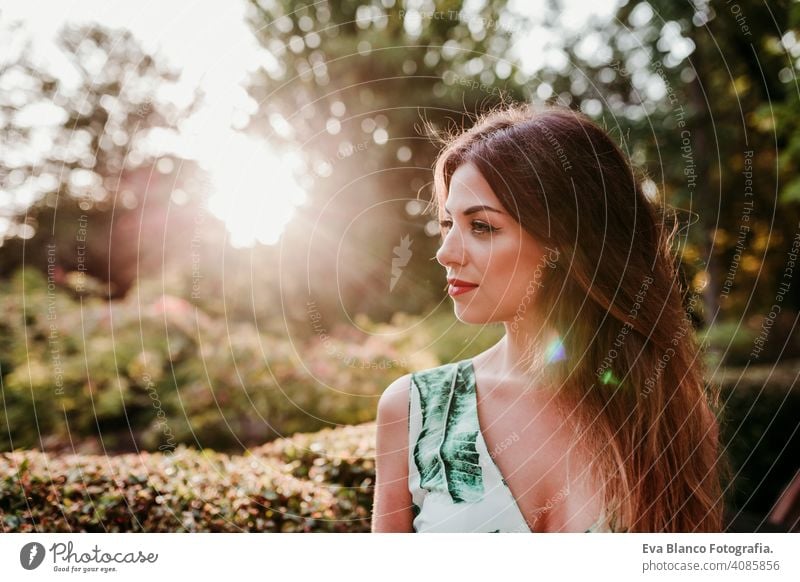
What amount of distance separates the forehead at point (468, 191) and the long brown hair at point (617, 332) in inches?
2.0

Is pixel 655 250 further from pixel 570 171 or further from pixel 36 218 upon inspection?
pixel 36 218

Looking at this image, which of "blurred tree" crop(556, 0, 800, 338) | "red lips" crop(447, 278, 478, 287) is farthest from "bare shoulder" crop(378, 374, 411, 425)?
"blurred tree" crop(556, 0, 800, 338)

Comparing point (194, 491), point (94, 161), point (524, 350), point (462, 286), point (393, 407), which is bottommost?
point (194, 491)

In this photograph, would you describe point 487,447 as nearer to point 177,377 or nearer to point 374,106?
point 374,106

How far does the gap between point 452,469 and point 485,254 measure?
0.62m

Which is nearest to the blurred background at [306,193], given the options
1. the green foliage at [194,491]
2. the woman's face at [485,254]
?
the green foliage at [194,491]

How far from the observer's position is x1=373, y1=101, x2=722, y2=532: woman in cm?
161

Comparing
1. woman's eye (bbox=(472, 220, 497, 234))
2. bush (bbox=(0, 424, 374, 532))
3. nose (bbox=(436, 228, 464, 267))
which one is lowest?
bush (bbox=(0, 424, 374, 532))

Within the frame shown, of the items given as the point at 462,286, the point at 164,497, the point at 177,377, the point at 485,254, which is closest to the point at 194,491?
the point at 164,497

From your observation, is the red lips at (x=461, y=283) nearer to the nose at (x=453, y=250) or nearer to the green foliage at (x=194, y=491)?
the nose at (x=453, y=250)

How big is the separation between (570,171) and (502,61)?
5.47ft

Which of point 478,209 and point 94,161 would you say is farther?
point 94,161

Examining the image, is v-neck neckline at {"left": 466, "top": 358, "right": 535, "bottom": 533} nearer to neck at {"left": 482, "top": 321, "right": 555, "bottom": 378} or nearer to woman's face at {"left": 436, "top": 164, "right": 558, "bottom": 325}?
neck at {"left": 482, "top": 321, "right": 555, "bottom": 378}

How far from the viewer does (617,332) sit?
69.4 inches
